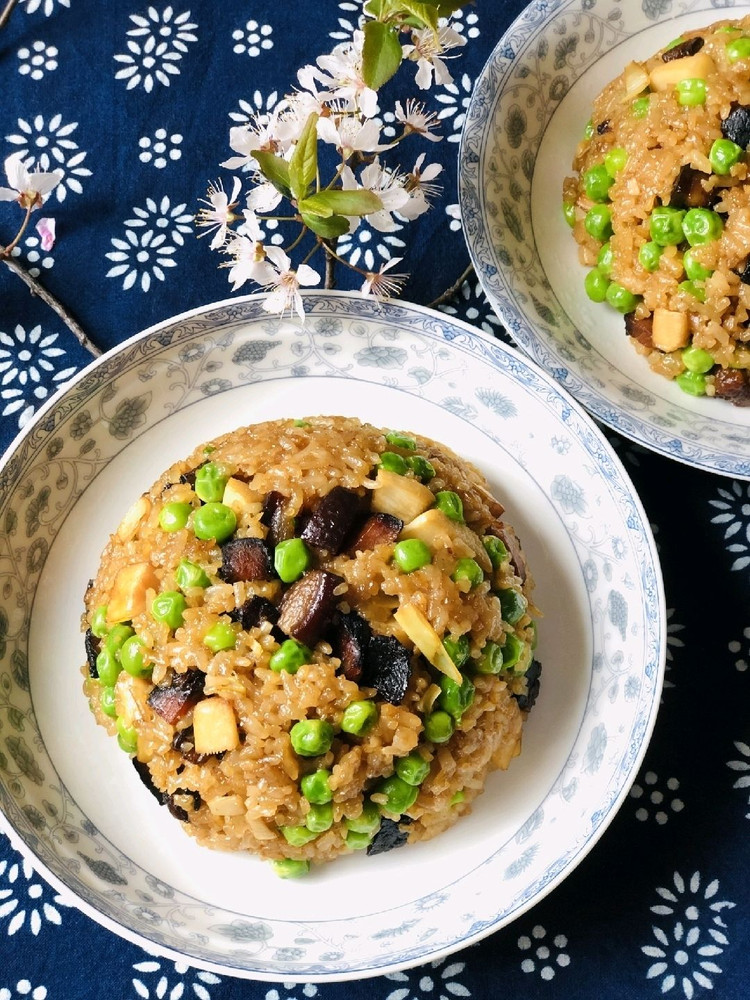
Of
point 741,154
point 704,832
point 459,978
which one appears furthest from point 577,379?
point 459,978

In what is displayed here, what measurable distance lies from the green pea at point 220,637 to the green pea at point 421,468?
840 mm

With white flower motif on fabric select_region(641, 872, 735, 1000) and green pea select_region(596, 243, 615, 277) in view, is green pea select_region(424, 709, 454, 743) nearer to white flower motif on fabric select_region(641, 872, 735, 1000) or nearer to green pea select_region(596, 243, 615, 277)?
white flower motif on fabric select_region(641, 872, 735, 1000)

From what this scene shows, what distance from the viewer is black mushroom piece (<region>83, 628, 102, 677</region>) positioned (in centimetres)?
356

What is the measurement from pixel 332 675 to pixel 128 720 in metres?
0.76

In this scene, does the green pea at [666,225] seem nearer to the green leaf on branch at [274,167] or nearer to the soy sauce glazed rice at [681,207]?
the soy sauce glazed rice at [681,207]

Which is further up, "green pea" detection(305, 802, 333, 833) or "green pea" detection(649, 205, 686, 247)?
"green pea" detection(649, 205, 686, 247)

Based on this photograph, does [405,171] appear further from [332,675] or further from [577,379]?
[332,675]

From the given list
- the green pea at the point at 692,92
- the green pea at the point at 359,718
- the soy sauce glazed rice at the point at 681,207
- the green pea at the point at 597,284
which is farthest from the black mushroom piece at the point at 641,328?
the green pea at the point at 359,718

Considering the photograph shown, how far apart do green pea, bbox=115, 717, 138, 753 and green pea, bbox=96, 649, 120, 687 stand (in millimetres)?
139

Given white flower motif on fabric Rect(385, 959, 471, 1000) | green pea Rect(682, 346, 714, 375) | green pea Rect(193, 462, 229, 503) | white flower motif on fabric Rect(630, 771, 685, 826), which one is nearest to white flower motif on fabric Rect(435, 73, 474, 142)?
green pea Rect(682, 346, 714, 375)

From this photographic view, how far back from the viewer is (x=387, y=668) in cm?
312

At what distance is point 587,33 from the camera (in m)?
4.20

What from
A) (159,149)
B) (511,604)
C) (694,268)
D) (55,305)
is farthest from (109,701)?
(694,268)

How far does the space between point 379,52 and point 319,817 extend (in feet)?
8.04
